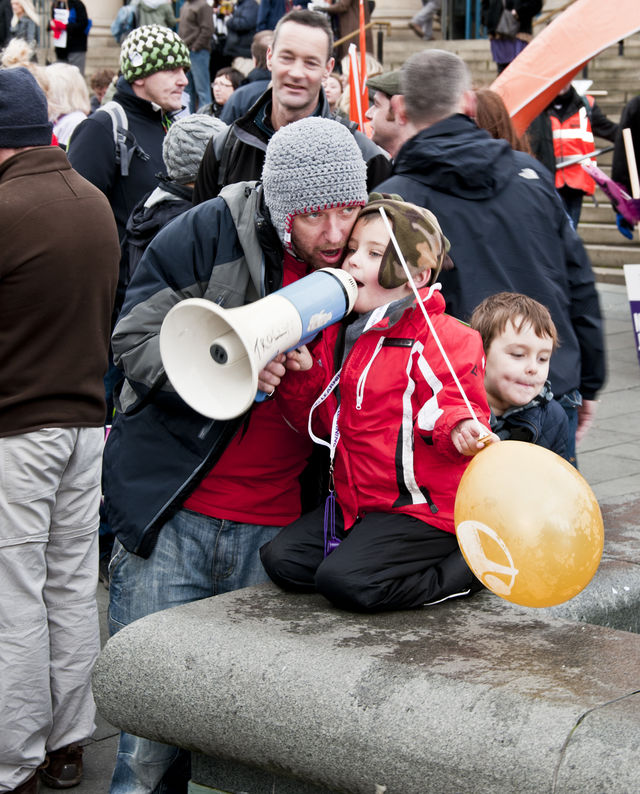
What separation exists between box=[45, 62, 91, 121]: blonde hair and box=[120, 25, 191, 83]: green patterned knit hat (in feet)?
5.60

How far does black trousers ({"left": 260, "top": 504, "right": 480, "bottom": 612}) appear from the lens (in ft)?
9.04

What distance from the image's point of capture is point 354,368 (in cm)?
282

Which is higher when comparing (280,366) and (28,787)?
(280,366)

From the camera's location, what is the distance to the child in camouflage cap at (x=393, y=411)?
8.88 feet

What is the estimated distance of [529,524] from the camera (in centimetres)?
230

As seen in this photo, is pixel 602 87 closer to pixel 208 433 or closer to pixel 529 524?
pixel 208 433

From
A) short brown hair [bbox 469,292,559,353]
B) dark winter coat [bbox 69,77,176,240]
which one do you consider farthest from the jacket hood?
dark winter coat [bbox 69,77,176,240]

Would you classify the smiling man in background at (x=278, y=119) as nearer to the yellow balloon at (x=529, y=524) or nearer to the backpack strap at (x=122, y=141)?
the backpack strap at (x=122, y=141)

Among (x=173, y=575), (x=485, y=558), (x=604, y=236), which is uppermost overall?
(x=485, y=558)

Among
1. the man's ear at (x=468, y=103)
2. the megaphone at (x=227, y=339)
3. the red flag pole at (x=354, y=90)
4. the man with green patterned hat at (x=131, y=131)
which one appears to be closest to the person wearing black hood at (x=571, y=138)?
the red flag pole at (x=354, y=90)

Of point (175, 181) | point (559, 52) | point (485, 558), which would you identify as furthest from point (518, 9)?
point (485, 558)

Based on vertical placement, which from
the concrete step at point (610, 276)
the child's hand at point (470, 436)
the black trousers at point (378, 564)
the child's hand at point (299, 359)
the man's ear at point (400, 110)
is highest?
the man's ear at point (400, 110)

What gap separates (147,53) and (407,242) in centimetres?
349

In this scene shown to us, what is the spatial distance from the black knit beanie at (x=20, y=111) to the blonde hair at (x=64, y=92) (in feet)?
12.9
